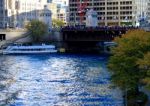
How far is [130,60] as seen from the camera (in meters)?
60.0

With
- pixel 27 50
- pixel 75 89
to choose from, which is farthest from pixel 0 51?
pixel 75 89

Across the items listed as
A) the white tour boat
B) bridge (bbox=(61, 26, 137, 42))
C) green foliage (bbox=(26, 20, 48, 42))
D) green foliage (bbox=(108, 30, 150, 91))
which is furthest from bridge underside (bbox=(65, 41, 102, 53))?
green foliage (bbox=(108, 30, 150, 91))

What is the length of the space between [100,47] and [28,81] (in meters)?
103

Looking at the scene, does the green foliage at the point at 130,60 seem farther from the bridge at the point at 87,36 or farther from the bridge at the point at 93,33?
the bridge at the point at 93,33

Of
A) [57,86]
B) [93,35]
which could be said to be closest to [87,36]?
[93,35]

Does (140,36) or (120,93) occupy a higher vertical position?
(140,36)

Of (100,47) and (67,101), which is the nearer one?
(67,101)

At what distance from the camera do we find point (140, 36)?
62.9 metres

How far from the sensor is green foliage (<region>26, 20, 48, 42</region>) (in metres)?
Answer: 185

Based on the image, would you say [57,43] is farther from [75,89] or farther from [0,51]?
[75,89]

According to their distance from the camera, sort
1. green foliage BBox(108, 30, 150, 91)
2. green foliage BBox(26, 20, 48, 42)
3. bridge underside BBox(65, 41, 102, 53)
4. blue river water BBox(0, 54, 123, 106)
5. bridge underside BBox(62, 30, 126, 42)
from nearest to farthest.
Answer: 1. green foliage BBox(108, 30, 150, 91)
2. blue river water BBox(0, 54, 123, 106)
3. bridge underside BBox(62, 30, 126, 42)
4. bridge underside BBox(65, 41, 102, 53)
5. green foliage BBox(26, 20, 48, 42)

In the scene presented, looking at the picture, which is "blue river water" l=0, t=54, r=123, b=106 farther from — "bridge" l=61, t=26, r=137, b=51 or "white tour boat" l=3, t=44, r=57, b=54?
"bridge" l=61, t=26, r=137, b=51

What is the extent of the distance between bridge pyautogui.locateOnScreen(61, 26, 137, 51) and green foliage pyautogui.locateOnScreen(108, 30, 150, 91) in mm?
98135

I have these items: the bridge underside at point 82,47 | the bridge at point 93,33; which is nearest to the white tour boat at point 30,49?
the bridge at point 93,33
